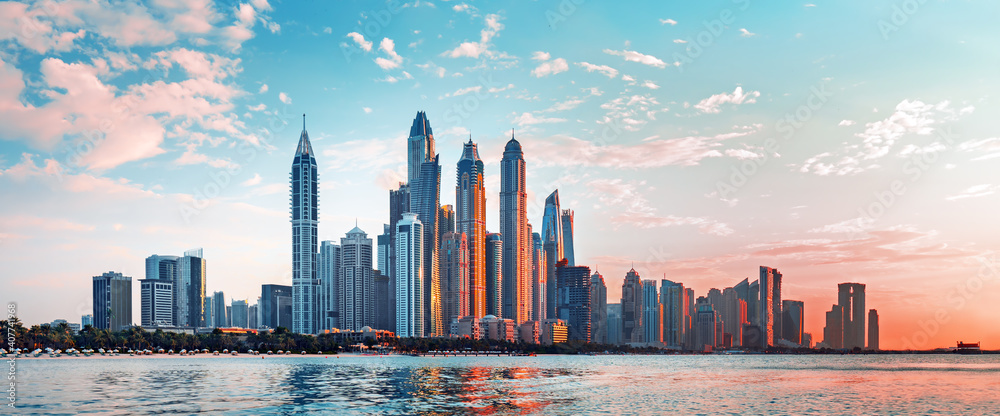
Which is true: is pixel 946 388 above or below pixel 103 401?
below

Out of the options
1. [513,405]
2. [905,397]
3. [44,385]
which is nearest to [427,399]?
[513,405]

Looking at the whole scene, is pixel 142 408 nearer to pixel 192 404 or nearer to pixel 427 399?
pixel 192 404

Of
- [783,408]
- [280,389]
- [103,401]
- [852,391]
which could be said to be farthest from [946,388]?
[103,401]

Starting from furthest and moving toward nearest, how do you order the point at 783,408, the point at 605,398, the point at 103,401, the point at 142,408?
the point at 605,398 < the point at 783,408 < the point at 103,401 < the point at 142,408

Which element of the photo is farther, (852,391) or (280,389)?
(852,391)

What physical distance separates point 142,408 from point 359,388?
38395mm

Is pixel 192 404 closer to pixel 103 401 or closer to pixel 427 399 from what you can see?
pixel 103 401

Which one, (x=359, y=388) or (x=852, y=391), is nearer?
(x=359, y=388)

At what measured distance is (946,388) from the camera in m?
134

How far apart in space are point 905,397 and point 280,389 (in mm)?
87296

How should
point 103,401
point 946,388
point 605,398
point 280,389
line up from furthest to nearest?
1. point 946,388
2. point 280,389
3. point 605,398
4. point 103,401

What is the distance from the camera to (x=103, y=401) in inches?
3278

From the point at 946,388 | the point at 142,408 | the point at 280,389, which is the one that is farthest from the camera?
the point at 946,388

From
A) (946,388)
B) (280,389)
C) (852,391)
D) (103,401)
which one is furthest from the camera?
(946,388)
